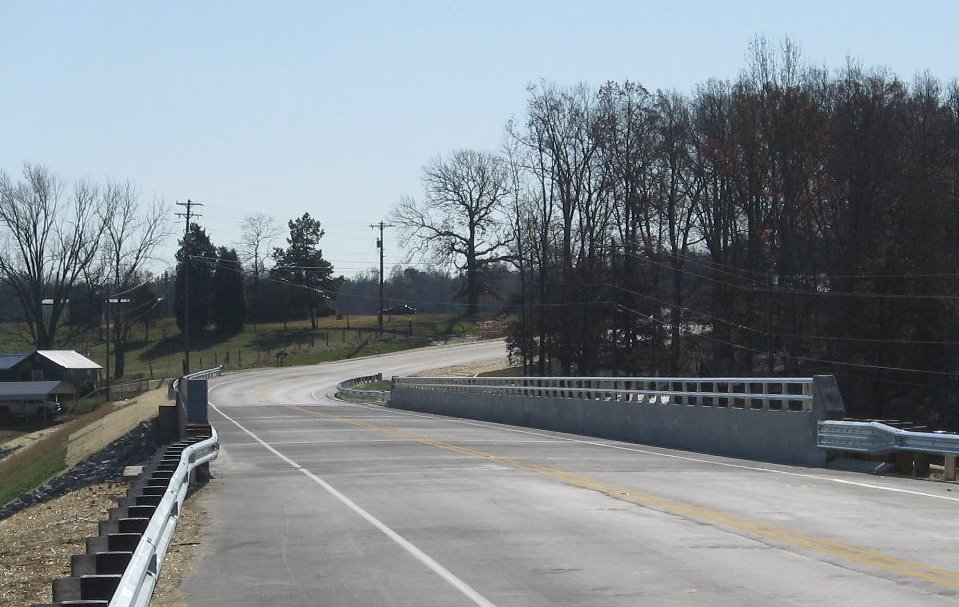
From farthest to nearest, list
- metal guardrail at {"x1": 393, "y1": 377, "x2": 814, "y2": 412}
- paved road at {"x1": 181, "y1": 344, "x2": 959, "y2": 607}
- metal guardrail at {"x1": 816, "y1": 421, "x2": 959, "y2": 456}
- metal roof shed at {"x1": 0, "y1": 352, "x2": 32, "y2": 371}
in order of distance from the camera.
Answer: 1. metal roof shed at {"x1": 0, "y1": 352, "x2": 32, "y2": 371}
2. metal guardrail at {"x1": 393, "y1": 377, "x2": 814, "y2": 412}
3. metal guardrail at {"x1": 816, "y1": 421, "x2": 959, "y2": 456}
4. paved road at {"x1": 181, "y1": 344, "x2": 959, "y2": 607}

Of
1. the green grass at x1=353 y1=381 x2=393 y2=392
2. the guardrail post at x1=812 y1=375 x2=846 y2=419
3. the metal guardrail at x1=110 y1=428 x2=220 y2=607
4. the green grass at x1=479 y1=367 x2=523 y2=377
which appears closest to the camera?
the metal guardrail at x1=110 y1=428 x2=220 y2=607

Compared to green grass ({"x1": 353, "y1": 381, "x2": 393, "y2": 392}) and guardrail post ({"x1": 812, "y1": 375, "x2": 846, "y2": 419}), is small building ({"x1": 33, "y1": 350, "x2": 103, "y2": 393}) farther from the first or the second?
guardrail post ({"x1": 812, "y1": 375, "x2": 846, "y2": 419})

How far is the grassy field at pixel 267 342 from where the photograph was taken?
354 ft

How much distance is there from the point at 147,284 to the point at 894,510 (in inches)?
4329

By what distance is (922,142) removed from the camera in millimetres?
56844

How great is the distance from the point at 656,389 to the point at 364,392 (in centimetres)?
2963

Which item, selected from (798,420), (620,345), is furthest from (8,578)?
(620,345)

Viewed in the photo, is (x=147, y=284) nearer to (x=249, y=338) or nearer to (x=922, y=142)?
(x=249, y=338)

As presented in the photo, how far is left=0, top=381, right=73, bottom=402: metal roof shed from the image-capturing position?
7619cm

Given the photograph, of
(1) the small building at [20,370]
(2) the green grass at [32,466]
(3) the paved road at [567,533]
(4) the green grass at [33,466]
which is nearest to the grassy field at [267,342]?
(1) the small building at [20,370]

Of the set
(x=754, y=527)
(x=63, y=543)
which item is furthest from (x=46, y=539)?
(x=754, y=527)

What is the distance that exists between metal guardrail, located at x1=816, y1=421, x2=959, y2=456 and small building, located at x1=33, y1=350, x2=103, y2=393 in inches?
2849

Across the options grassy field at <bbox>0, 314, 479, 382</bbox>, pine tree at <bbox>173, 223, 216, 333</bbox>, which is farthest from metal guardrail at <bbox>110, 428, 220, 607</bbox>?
pine tree at <bbox>173, 223, 216, 333</bbox>

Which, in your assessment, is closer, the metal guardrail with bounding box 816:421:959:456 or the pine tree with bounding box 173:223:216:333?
the metal guardrail with bounding box 816:421:959:456
